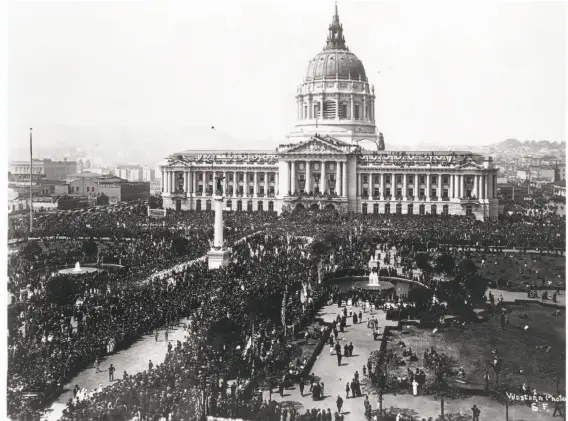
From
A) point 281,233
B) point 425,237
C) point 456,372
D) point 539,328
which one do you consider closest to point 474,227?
point 425,237

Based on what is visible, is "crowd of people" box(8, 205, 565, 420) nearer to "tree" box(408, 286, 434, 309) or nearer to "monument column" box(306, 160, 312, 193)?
"tree" box(408, 286, 434, 309)

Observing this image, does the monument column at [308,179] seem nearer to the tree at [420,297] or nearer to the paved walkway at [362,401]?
the tree at [420,297]

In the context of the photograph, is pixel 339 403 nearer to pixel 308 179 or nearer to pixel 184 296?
pixel 184 296

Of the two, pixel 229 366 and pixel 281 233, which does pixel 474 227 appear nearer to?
pixel 281 233

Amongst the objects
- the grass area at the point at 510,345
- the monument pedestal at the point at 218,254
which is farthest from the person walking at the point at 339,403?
the monument pedestal at the point at 218,254

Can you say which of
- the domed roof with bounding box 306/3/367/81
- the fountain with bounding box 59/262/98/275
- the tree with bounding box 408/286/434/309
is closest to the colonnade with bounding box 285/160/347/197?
the domed roof with bounding box 306/3/367/81

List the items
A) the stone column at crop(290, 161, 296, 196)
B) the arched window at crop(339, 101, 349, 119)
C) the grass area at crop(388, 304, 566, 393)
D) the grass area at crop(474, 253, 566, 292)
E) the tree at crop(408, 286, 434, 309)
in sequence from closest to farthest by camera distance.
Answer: the grass area at crop(388, 304, 566, 393)
the tree at crop(408, 286, 434, 309)
the grass area at crop(474, 253, 566, 292)
the stone column at crop(290, 161, 296, 196)
the arched window at crop(339, 101, 349, 119)

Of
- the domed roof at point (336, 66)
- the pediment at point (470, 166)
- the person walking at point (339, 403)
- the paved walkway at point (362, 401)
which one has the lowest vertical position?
the paved walkway at point (362, 401)
